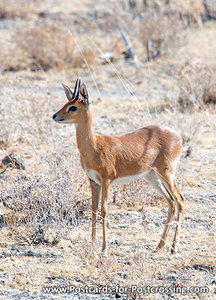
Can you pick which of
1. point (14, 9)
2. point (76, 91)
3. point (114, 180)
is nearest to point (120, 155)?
point (114, 180)

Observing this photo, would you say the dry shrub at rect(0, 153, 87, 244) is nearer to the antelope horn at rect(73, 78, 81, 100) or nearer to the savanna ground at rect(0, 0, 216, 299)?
the savanna ground at rect(0, 0, 216, 299)

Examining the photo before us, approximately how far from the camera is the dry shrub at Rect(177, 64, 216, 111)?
9398mm

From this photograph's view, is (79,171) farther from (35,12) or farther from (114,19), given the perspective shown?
(35,12)

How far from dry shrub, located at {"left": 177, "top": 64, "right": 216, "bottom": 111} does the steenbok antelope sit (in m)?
4.21

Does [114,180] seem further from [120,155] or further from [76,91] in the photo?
[76,91]

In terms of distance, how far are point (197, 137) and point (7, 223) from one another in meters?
3.96

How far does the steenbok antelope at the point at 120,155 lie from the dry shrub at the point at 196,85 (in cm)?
421

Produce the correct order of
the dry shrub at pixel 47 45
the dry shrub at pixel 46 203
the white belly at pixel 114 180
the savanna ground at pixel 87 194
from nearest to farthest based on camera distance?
the savanna ground at pixel 87 194
the white belly at pixel 114 180
the dry shrub at pixel 46 203
the dry shrub at pixel 47 45

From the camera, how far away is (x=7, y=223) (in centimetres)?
531

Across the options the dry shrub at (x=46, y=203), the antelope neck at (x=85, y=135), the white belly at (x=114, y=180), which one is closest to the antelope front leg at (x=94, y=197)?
the white belly at (x=114, y=180)

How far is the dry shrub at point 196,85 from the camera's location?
940 cm

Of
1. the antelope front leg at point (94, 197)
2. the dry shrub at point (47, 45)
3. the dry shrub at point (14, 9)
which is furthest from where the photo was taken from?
the dry shrub at point (14, 9)

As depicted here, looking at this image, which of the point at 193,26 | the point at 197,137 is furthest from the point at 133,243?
the point at 193,26

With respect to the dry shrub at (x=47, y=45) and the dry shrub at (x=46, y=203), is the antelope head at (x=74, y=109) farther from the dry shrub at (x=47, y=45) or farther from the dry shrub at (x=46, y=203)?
the dry shrub at (x=47, y=45)
